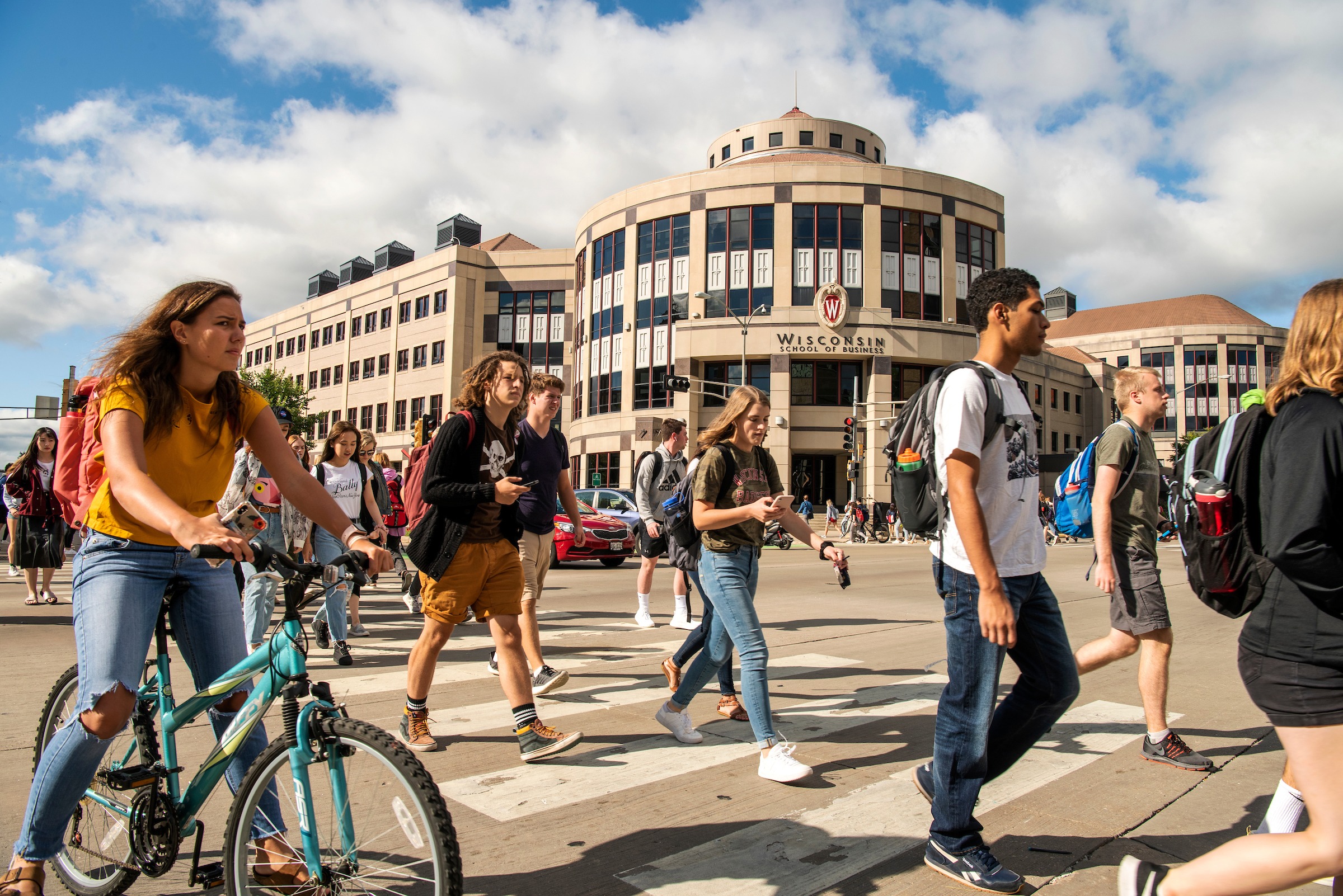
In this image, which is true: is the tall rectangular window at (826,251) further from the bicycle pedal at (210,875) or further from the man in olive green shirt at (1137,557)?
the bicycle pedal at (210,875)

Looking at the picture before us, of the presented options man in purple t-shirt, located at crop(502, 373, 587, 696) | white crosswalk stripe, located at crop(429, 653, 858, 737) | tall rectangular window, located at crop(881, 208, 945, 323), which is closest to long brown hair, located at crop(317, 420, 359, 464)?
man in purple t-shirt, located at crop(502, 373, 587, 696)

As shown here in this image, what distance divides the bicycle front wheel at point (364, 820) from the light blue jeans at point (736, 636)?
196cm

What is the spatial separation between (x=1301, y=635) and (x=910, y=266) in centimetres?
4599

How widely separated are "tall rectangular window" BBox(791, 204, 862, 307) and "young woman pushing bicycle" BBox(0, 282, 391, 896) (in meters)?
43.7

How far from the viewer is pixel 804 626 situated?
911cm

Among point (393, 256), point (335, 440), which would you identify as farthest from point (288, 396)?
point (335, 440)

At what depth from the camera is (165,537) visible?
8.68 ft

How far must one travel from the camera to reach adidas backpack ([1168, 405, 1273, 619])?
7.60 feet

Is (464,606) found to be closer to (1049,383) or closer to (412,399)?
(412,399)

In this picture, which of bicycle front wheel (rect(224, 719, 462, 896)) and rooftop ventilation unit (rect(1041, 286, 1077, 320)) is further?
rooftop ventilation unit (rect(1041, 286, 1077, 320))

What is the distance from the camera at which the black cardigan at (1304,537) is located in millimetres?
2098

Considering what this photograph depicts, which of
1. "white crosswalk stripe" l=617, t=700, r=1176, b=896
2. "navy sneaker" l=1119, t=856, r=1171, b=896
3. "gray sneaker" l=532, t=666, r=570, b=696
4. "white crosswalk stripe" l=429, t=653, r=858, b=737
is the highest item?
"navy sneaker" l=1119, t=856, r=1171, b=896

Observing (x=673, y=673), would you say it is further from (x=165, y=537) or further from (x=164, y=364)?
(x=164, y=364)

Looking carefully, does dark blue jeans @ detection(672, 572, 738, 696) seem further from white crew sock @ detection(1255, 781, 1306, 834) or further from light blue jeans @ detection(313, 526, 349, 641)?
white crew sock @ detection(1255, 781, 1306, 834)
